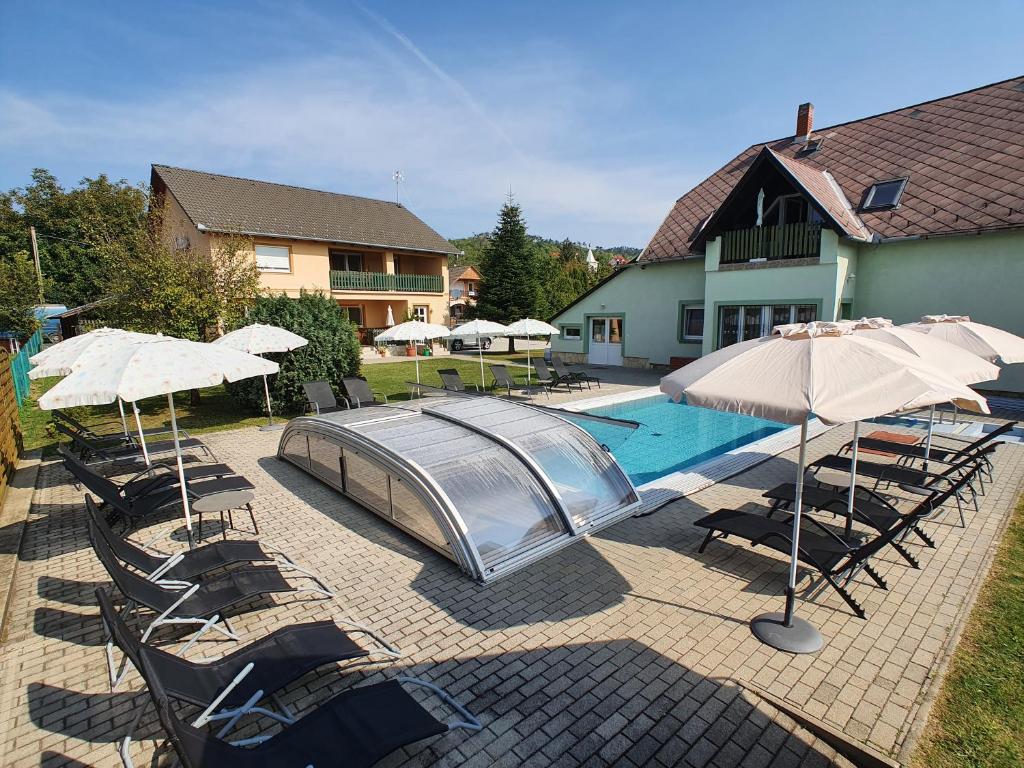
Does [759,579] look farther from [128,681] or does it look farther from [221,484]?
[221,484]

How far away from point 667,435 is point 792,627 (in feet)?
27.2

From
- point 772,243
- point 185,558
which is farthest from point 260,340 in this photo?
point 772,243

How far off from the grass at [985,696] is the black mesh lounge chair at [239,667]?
13.2 ft

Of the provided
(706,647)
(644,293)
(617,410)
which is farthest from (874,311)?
(706,647)

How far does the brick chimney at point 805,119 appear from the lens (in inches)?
878

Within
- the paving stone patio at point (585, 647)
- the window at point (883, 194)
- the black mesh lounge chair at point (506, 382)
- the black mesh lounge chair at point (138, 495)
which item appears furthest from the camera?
the window at point (883, 194)

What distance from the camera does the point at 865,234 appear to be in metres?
16.8

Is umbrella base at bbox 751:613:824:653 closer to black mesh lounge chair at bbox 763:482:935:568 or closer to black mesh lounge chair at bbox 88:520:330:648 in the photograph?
black mesh lounge chair at bbox 763:482:935:568

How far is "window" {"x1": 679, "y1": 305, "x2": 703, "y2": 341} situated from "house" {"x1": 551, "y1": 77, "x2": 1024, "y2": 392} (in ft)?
0.22

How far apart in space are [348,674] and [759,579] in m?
4.15

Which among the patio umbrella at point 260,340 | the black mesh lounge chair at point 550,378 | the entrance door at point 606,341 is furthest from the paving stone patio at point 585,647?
the entrance door at point 606,341

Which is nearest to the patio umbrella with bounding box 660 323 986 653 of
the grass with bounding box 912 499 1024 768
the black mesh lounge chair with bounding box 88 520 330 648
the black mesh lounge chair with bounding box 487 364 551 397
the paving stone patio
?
the paving stone patio

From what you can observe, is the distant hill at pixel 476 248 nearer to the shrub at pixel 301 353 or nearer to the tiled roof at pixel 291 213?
the tiled roof at pixel 291 213

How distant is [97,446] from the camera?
30.8ft
